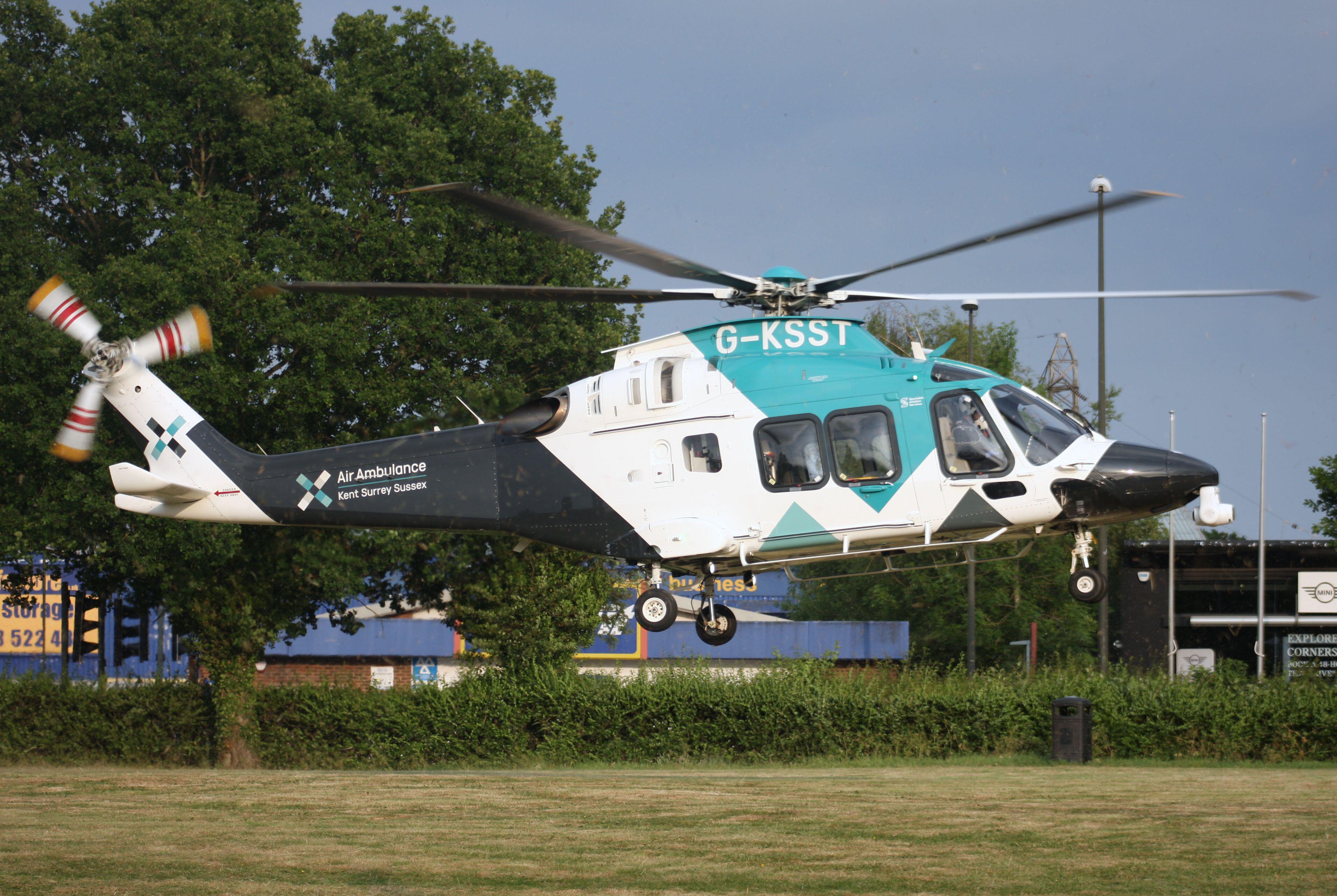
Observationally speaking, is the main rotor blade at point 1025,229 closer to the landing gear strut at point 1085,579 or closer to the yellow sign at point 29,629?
the landing gear strut at point 1085,579

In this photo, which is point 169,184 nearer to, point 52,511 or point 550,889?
point 52,511

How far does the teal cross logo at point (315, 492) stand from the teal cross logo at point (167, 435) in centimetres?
233

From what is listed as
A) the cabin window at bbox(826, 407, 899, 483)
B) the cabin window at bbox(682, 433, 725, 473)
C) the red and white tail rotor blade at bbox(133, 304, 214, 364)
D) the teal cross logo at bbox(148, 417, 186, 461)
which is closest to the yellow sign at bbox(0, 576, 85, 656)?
the teal cross logo at bbox(148, 417, 186, 461)

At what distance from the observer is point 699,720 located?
97.4ft

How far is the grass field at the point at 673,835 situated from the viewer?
1277 centimetres

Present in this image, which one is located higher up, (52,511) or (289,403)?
(289,403)

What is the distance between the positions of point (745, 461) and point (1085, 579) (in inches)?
154

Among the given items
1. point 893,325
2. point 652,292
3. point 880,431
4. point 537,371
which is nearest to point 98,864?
point 652,292

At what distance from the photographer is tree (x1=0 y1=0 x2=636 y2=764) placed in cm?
2614

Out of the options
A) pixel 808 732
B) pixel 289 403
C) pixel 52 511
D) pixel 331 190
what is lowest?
pixel 808 732

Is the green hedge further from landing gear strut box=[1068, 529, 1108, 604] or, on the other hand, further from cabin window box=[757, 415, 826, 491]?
cabin window box=[757, 415, 826, 491]

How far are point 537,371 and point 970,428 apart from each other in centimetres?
1624

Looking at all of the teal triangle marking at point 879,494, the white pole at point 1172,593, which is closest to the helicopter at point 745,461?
the teal triangle marking at point 879,494

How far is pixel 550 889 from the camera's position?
40.6ft
